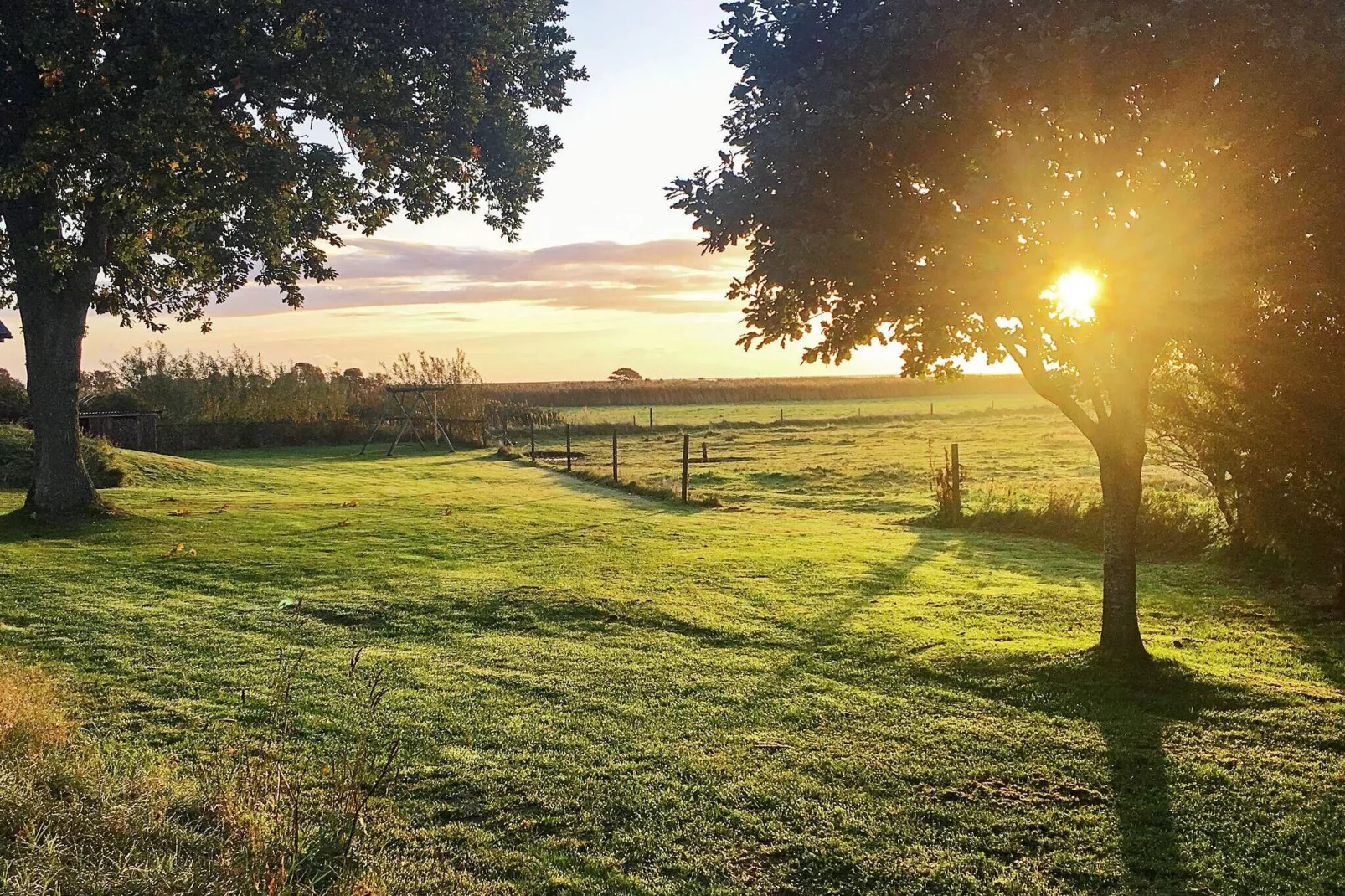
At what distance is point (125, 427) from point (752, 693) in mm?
37979

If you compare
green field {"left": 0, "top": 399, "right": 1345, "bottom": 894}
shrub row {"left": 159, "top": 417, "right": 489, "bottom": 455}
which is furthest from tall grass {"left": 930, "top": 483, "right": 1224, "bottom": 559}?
shrub row {"left": 159, "top": 417, "right": 489, "bottom": 455}

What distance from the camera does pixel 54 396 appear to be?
19359 millimetres

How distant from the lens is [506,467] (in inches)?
Answer: 1501

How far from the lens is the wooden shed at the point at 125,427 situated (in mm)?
37844

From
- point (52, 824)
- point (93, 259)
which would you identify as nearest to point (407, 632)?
point (52, 824)

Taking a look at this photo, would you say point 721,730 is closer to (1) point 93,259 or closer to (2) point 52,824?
(2) point 52,824

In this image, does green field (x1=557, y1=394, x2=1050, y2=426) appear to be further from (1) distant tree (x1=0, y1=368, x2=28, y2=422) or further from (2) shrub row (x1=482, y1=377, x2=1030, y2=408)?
(1) distant tree (x1=0, y1=368, x2=28, y2=422)

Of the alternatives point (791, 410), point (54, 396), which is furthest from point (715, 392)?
point (54, 396)

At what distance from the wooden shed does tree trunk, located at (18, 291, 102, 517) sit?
20.3 metres

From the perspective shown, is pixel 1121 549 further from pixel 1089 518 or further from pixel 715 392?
pixel 715 392

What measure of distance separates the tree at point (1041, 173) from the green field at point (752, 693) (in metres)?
2.19

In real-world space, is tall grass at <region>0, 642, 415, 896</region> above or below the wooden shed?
below

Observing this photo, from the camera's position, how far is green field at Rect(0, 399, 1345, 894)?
5.83 meters

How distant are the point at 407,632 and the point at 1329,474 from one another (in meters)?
11.3
